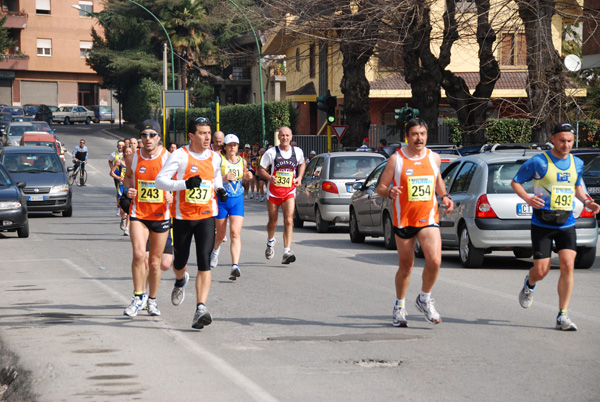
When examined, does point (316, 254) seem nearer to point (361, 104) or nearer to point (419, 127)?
point (419, 127)

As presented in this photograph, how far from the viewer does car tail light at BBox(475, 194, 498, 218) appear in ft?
43.9

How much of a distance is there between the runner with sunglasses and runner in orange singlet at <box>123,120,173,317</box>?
395 mm

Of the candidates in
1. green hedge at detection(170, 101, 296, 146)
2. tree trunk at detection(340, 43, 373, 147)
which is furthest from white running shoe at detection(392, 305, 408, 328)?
green hedge at detection(170, 101, 296, 146)

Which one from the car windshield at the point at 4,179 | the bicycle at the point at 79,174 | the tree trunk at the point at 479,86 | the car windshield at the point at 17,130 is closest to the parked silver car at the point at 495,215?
the car windshield at the point at 4,179

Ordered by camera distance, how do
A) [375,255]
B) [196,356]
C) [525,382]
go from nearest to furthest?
[525,382] < [196,356] < [375,255]

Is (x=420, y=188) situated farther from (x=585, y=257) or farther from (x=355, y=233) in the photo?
(x=355, y=233)

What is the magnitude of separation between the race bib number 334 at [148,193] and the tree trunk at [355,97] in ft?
73.6

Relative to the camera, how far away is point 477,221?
43.9ft

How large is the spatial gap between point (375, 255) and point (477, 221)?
2.94m

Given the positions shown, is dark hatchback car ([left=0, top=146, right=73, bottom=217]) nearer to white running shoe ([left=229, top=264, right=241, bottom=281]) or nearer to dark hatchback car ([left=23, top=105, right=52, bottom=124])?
white running shoe ([left=229, top=264, right=241, bottom=281])

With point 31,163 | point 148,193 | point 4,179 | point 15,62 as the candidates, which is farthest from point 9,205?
point 15,62

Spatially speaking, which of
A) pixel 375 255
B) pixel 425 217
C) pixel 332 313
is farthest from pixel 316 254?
pixel 425 217

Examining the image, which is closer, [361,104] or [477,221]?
[477,221]

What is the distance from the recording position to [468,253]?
13.8 metres
